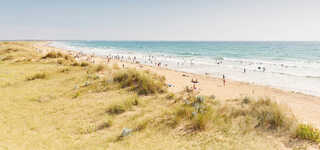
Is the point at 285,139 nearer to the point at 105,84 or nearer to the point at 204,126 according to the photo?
the point at 204,126

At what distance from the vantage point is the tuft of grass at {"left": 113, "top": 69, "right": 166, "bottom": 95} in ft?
28.5

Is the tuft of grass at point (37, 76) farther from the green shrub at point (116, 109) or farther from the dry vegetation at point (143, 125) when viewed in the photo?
the green shrub at point (116, 109)

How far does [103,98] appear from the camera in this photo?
25.8ft

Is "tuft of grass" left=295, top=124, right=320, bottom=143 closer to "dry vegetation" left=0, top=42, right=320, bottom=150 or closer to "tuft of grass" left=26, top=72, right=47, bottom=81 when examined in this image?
"dry vegetation" left=0, top=42, right=320, bottom=150

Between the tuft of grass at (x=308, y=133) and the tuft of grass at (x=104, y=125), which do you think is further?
the tuft of grass at (x=104, y=125)

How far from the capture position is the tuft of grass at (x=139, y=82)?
869 centimetres

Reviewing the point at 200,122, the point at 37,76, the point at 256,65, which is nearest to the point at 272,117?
the point at 200,122

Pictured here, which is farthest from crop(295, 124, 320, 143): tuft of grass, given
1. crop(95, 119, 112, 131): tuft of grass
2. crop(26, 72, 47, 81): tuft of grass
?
crop(26, 72, 47, 81): tuft of grass

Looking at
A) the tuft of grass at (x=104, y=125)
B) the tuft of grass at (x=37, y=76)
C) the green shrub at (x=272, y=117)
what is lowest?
the tuft of grass at (x=104, y=125)

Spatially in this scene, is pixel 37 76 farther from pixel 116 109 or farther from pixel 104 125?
pixel 104 125

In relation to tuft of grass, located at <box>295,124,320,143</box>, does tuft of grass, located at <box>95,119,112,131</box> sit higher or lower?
lower

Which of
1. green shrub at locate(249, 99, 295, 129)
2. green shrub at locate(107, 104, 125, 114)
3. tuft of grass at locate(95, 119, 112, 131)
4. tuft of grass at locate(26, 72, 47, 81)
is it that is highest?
tuft of grass at locate(26, 72, 47, 81)

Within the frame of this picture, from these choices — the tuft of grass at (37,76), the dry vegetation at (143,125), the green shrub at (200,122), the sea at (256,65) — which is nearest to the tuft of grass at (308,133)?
the dry vegetation at (143,125)

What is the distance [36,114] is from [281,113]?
7.41 m
